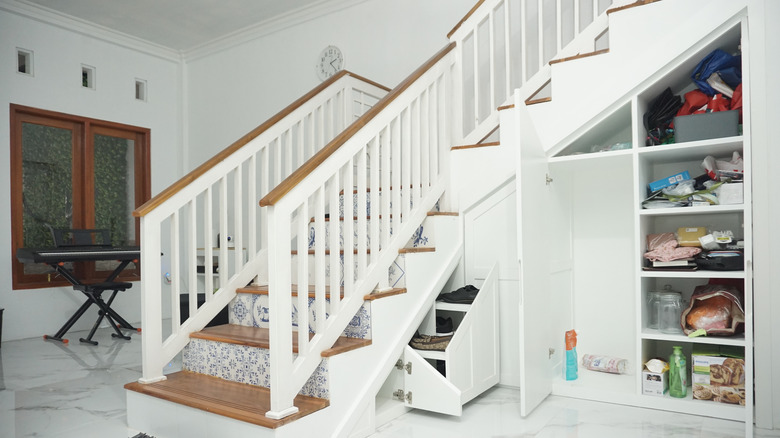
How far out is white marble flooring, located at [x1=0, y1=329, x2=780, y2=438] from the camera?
97.5 inches

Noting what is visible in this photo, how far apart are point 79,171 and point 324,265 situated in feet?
14.1

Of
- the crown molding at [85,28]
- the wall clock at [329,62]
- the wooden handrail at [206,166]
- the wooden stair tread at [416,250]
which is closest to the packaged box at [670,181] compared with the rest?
the wooden stair tread at [416,250]

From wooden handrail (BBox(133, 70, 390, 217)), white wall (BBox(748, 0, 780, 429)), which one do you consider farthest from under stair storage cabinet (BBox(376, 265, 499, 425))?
wooden handrail (BBox(133, 70, 390, 217))

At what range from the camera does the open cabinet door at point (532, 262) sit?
259 cm

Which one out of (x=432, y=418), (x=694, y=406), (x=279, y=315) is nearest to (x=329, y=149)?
(x=279, y=315)

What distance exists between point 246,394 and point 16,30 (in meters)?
4.50

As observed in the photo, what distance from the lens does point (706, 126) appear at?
272cm

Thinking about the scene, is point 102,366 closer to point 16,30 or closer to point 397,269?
point 397,269

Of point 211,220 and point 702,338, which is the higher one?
point 211,220

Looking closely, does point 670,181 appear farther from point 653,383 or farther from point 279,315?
point 279,315

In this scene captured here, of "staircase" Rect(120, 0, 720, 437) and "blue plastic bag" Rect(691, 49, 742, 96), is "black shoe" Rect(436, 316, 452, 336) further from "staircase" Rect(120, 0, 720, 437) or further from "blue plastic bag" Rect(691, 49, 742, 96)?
"blue plastic bag" Rect(691, 49, 742, 96)

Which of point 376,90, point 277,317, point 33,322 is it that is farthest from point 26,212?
point 277,317

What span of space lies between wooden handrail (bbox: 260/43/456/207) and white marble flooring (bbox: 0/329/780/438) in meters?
1.19

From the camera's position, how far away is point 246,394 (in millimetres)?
2408
